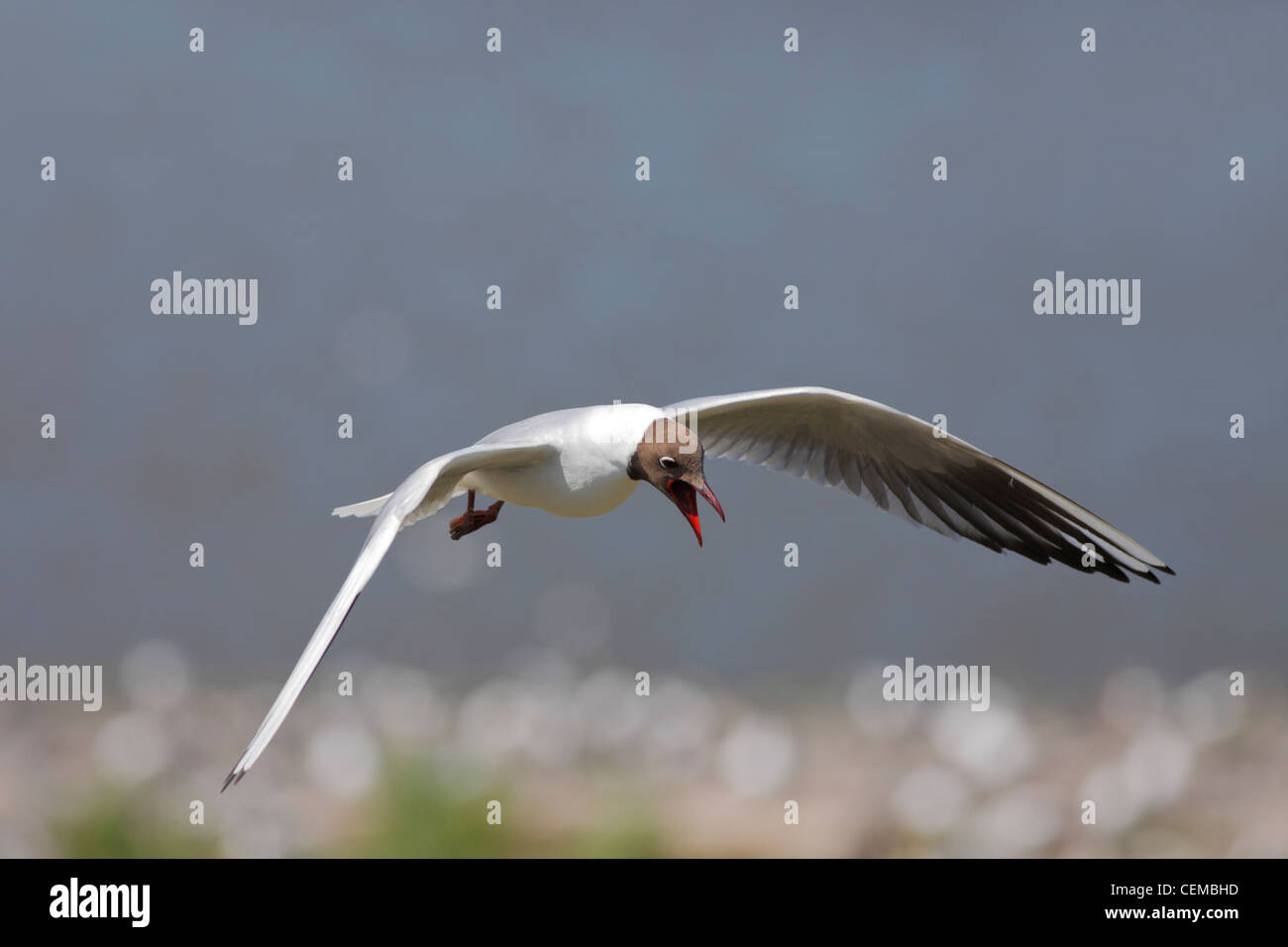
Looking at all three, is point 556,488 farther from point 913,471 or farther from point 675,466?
point 913,471

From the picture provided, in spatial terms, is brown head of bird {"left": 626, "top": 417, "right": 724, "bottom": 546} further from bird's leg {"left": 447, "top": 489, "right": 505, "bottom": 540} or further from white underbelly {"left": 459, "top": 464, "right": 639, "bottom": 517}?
bird's leg {"left": 447, "top": 489, "right": 505, "bottom": 540}

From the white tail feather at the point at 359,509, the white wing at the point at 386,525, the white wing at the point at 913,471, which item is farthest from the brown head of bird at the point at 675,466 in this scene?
the white tail feather at the point at 359,509

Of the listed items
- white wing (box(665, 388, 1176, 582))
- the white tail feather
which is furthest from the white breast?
the white tail feather

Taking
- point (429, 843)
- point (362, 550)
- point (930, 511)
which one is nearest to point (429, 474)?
point (362, 550)

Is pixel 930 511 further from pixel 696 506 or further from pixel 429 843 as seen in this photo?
pixel 429 843

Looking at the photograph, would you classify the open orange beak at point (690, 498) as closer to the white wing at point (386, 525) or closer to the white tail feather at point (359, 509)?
the white wing at point (386, 525)

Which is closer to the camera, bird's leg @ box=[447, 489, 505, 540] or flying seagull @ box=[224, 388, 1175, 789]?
flying seagull @ box=[224, 388, 1175, 789]
